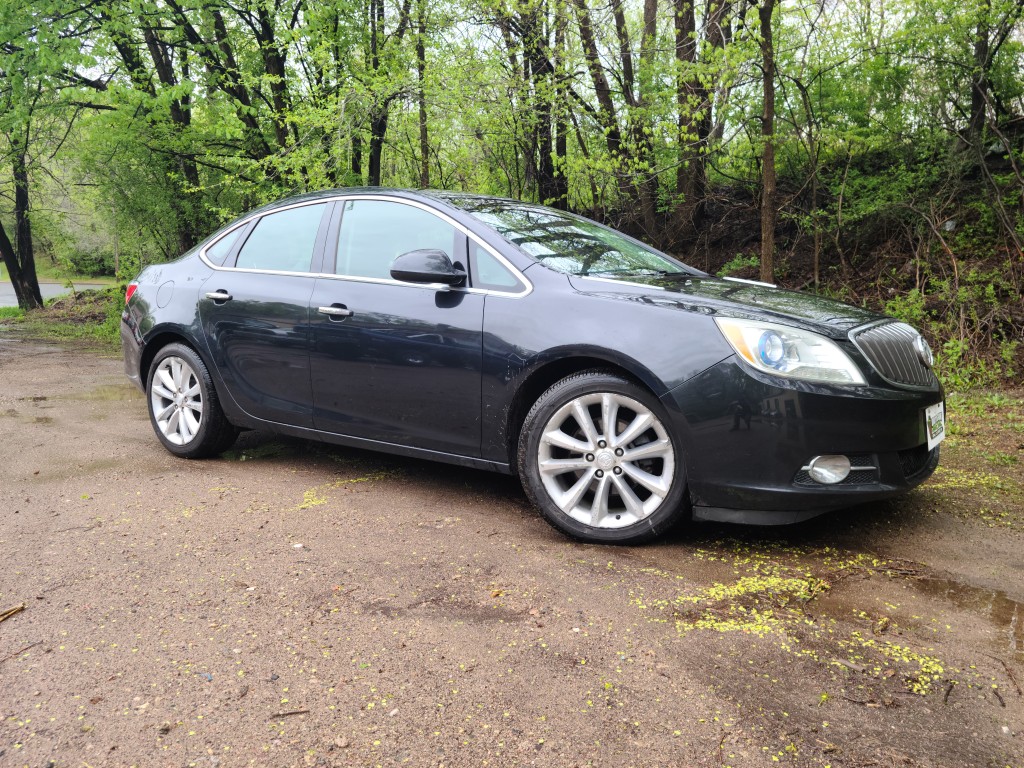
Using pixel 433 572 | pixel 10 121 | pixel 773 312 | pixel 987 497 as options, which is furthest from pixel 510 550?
pixel 10 121

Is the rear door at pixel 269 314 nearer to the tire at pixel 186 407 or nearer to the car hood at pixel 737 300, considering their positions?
the tire at pixel 186 407

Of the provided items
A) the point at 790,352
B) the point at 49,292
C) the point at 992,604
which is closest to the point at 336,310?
the point at 790,352

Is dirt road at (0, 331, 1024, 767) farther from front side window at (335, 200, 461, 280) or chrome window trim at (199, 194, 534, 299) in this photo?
front side window at (335, 200, 461, 280)

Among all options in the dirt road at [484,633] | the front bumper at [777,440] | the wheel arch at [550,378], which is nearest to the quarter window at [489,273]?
the wheel arch at [550,378]

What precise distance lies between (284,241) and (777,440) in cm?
309

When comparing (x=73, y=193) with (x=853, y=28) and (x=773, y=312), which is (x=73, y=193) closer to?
(x=853, y=28)

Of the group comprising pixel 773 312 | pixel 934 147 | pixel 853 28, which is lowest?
pixel 773 312

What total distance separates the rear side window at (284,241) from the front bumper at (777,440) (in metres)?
2.45

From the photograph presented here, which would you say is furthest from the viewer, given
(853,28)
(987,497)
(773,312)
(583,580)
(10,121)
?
(10,121)

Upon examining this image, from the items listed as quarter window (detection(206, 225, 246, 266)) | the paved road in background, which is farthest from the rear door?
the paved road in background

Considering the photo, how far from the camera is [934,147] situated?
9.92 m

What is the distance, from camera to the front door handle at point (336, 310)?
4.18 m

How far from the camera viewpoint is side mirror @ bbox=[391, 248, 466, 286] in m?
3.81

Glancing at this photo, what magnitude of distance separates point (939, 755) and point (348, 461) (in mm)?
3766
